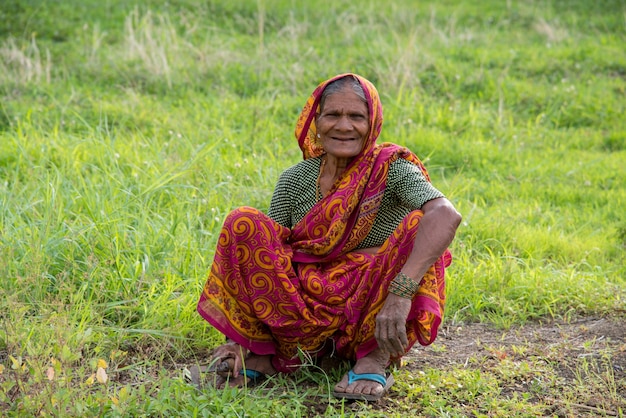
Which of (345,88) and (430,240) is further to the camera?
(345,88)

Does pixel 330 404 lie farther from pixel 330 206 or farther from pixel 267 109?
pixel 267 109

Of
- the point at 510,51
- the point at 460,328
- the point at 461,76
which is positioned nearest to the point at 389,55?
the point at 461,76

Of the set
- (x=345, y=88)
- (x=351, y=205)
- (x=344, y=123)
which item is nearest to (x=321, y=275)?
(x=351, y=205)

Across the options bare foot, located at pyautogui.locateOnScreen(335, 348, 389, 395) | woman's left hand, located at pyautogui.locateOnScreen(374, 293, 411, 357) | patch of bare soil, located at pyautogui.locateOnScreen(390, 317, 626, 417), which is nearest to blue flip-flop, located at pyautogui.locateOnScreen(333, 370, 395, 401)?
bare foot, located at pyautogui.locateOnScreen(335, 348, 389, 395)

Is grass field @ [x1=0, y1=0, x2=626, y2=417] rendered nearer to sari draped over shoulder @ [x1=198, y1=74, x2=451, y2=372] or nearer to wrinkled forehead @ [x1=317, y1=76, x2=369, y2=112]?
sari draped over shoulder @ [x1=198, y1=74, x2=451, y2=372]

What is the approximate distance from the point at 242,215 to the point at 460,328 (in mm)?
1468

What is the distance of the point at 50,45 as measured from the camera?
8.77 m

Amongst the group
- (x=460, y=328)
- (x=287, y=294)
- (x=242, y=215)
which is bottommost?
(x=460, y=328)

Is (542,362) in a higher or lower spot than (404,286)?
lower

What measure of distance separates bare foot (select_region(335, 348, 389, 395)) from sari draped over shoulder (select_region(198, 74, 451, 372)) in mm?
46

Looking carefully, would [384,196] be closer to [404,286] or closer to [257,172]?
[404,286]

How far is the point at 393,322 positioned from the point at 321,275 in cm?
42

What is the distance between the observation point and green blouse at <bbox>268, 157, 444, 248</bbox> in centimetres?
342

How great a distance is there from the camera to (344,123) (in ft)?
11.4
